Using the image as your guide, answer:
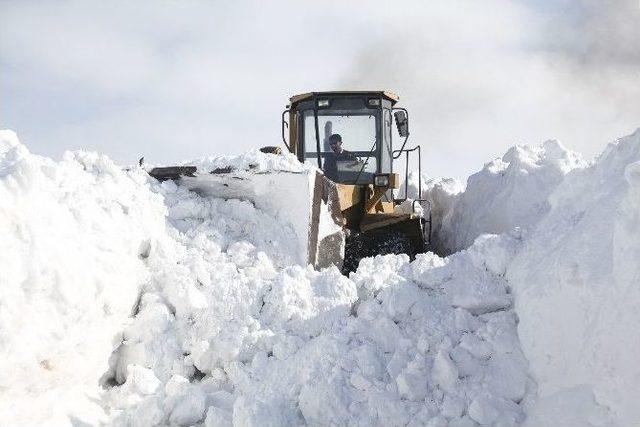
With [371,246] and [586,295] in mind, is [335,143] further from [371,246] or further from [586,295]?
[586,295]

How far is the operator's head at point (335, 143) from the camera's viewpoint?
312 inches

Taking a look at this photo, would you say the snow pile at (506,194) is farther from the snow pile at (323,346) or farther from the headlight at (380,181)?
the snow pile at (323,346)

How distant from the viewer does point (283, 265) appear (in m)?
5.74

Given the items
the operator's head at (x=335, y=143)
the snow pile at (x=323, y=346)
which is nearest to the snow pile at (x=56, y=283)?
the snow pile at (x=323, y=346)

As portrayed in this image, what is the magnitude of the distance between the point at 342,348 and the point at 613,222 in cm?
166

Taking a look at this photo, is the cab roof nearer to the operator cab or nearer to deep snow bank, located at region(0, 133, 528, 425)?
the operator cab

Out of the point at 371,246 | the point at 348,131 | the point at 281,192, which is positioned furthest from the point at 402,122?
the point at 281,192

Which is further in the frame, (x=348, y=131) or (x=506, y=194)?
(x=506, y=194)

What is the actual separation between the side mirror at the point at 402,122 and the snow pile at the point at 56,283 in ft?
11.7

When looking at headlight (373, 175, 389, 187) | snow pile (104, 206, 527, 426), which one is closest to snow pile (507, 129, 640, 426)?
snow pile (104, 206, 527, 426)

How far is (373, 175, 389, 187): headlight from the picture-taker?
7572mm

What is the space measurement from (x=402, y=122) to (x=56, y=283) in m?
4.56

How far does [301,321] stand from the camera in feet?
15.1

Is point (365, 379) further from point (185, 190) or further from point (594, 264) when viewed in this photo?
point (185, 190)
